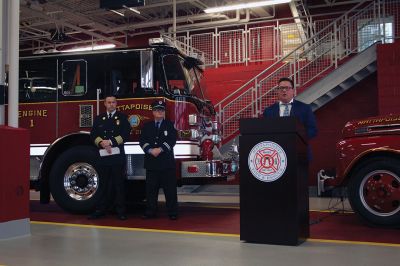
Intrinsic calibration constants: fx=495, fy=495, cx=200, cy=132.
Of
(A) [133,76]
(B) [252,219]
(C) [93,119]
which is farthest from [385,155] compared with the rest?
(C) [93,119]

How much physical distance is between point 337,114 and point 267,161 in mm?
7598

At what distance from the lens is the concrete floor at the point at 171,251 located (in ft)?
13.8

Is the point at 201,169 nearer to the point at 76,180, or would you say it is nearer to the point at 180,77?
the point at 180,77

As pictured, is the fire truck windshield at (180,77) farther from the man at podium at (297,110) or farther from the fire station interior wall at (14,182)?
the fire station interior wall at (14,182)

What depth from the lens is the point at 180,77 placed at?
7.75 meters

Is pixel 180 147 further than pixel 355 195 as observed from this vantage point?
Yes

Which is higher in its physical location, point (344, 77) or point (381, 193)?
point (344, 77)

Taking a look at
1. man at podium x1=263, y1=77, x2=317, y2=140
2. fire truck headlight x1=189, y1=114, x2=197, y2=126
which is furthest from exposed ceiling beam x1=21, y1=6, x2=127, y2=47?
man at podium x1=263, y1=77, x2=317, y2=140

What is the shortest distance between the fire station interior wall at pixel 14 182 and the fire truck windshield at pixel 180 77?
252 cm

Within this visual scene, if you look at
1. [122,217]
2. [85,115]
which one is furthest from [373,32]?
[122,217]

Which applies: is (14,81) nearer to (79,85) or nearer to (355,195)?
(79,85)

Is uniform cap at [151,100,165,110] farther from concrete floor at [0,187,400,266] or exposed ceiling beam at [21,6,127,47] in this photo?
exposed ceiling beam at [21,6,127,47]

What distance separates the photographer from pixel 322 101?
1159 centimetres

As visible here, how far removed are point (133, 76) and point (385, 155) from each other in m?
3.78
